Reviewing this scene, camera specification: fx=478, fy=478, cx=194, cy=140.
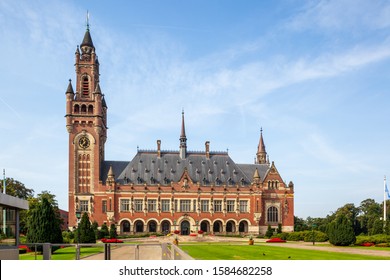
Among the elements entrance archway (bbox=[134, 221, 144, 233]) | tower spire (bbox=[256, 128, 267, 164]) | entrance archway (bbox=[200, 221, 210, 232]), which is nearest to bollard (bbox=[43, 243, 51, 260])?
entrance archway (bbox=[134, 221, 144, 233])

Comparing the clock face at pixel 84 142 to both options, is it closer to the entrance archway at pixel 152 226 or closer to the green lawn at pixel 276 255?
the entrance archway at pixel 152 226

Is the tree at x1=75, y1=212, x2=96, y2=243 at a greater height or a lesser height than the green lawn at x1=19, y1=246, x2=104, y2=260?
lesser

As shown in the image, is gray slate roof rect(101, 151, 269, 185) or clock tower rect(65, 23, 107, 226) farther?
gray slate roof rect(101, 151, 269, 185)

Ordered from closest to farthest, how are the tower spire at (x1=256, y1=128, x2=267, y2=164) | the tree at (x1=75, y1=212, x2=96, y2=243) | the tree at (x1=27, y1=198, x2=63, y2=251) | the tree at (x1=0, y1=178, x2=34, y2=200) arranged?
the tree at (x1=27, y1=198, x2=63, y2=251) < the tree at (x1=75, y1=212, x2=96, y2=243) < the tree at (x1=0, y1=178, x2=34, y2=200) < the tower spire at (x1=256, y1=128, x2=267, y2=164)

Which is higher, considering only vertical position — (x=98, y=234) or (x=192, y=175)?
(x=192, y=175)

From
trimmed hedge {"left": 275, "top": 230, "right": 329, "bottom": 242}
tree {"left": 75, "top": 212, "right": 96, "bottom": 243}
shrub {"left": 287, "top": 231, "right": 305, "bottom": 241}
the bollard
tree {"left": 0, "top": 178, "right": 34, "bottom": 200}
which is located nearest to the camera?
the bollard

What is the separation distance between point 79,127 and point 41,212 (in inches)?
1984

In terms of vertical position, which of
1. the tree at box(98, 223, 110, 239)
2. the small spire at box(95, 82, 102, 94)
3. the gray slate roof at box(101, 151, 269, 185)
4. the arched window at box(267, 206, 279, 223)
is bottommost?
the tree at box(98, 223, 110, 239)

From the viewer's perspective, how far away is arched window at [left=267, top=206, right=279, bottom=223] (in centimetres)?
9838

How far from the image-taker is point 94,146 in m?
93.6

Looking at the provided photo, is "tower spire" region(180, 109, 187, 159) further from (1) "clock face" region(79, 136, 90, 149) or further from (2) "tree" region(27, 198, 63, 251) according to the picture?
(2) "tree" region(27, 198, 63, 251)

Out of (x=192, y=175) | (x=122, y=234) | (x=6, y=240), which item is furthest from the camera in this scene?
(x=192, y=175)
